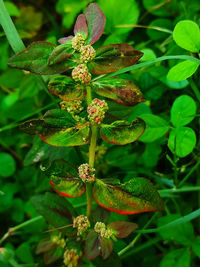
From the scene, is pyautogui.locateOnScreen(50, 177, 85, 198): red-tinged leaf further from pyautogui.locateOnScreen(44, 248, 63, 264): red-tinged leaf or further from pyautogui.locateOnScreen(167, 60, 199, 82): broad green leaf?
pyautogui.locateOnScreen(167, 60, 199, 82): broad green leaf

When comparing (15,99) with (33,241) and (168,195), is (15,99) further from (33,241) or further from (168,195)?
(168,195)

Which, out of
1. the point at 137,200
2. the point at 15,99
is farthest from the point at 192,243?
the point at 15,99

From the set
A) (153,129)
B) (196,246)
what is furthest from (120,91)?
(196,246)

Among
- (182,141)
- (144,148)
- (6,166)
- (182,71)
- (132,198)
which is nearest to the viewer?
(132,198)

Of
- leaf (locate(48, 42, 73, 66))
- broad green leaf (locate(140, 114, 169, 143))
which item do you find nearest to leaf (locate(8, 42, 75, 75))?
leaf (locate(48, 42, 73, 66))

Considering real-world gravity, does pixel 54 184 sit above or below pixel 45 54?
below

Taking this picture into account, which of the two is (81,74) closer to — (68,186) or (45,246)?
(68,186)
